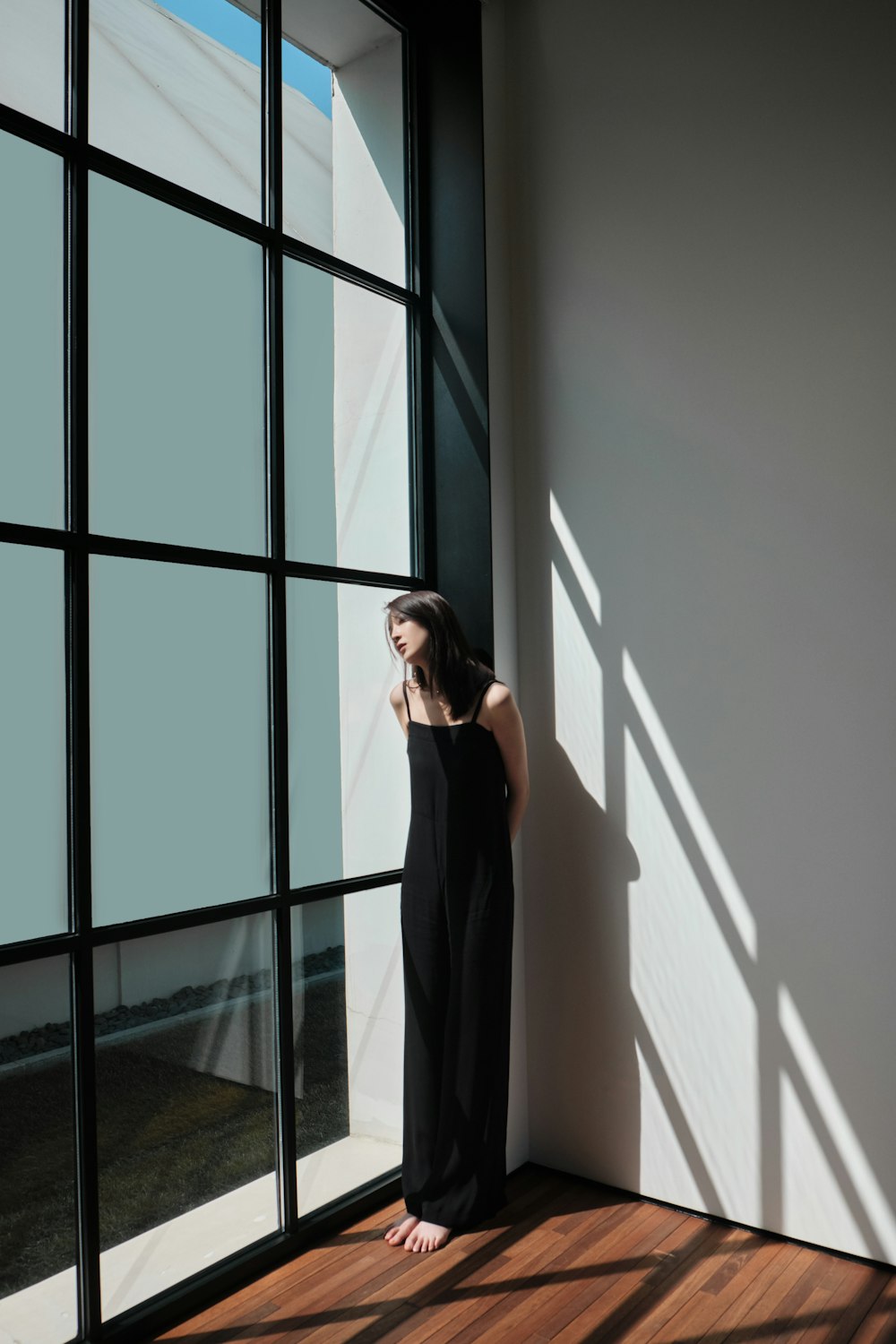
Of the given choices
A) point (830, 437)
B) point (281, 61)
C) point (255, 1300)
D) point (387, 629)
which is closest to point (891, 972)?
point (830, 437)

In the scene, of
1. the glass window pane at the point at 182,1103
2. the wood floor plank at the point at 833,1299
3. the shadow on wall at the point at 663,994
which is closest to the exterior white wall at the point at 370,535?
the glass window pane at the point at 182,1103

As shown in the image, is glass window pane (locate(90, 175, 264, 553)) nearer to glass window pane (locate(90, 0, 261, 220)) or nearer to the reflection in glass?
glass window pane (locate(90, 0, 261, 220))

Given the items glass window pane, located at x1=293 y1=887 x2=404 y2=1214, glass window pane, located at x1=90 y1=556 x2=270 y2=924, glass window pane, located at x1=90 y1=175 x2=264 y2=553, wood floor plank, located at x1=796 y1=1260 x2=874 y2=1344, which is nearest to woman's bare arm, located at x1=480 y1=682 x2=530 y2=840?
glass window pane, located at x1=293 y1=887 x2=404 y2=1214

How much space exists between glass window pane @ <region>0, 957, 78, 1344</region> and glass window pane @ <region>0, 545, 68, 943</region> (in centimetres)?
13

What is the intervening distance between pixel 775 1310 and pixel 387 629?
174 centimetres

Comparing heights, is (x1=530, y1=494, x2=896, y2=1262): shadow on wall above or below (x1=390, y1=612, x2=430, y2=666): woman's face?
below

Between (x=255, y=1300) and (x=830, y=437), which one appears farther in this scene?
(x=830, y=437)

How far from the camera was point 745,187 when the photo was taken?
2.53 meters

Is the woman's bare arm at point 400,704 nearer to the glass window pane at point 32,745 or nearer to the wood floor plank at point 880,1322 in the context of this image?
the glass window pane at point 32,745

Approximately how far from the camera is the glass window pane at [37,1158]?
1.89 meters

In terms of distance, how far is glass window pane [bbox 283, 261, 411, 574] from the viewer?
2533 millimetres

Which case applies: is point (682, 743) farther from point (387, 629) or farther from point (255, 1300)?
point (255, 1300)

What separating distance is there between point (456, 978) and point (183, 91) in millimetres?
2150

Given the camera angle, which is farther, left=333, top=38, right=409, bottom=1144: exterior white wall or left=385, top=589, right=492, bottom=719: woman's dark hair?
left=333, top=38, right=409, bottom=1144: exterior white wall
